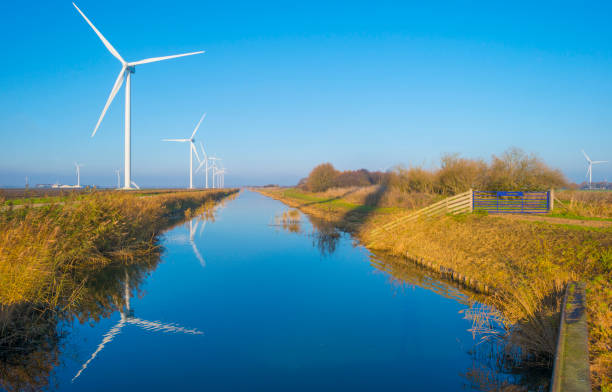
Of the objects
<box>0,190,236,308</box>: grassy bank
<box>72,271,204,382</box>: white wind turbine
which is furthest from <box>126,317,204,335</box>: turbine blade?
<box>0,190,236,308</box>: grassy bank

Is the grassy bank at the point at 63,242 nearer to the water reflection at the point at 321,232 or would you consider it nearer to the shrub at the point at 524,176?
the water reflection at the point at 321,232

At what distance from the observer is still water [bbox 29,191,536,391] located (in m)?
6.07

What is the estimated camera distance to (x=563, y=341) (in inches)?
171

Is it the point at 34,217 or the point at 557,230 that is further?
the point at 557,230

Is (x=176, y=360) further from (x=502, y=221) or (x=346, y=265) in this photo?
(x=502, y=221)

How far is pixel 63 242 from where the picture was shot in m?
10.5

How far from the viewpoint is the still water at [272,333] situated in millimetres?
6073

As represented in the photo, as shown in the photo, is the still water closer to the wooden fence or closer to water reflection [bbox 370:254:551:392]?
water reflection [bbox 370:254:551:392]

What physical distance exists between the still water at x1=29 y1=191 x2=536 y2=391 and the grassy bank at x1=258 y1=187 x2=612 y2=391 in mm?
1056

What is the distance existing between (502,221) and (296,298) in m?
10.8

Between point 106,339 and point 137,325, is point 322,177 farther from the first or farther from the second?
point 106,339

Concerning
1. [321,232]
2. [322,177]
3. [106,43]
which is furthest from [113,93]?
[322,177]

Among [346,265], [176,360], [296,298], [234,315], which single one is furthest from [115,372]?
[346,265]

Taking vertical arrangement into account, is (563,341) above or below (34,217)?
below
